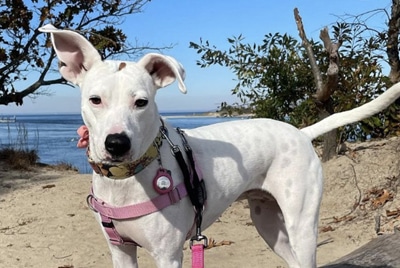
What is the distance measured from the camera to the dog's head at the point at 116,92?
2.37 m

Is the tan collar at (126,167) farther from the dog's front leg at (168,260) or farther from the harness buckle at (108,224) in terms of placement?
the dog's front leg at (168,260)

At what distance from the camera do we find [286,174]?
336 cm

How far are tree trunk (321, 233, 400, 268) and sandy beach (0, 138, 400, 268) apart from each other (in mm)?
833

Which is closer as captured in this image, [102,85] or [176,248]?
[102,85]

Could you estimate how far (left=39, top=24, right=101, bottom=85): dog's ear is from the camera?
2.67m

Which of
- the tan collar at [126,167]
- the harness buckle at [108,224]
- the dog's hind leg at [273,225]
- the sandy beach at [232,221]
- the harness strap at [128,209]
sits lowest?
→ the sandy beach at [232,221]

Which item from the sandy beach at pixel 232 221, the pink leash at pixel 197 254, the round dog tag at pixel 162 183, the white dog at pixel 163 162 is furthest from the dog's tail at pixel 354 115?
the sandy beach at pixel 232 221

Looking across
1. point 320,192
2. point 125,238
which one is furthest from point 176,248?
point 320,192

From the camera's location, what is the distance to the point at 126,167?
8.61ft

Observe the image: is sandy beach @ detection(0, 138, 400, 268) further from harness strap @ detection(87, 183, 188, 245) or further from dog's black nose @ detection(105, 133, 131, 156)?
dog's black nose @ detection(105, 133, 131, 156)

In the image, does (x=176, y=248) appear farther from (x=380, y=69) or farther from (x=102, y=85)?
(x=380, y=69)

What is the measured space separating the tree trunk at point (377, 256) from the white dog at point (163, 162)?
783 millimetres

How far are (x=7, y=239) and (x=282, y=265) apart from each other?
306 centimetres

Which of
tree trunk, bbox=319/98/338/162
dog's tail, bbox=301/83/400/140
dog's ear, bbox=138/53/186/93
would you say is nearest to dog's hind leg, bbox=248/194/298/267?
dog's tail, bbox=301/83/400/140
